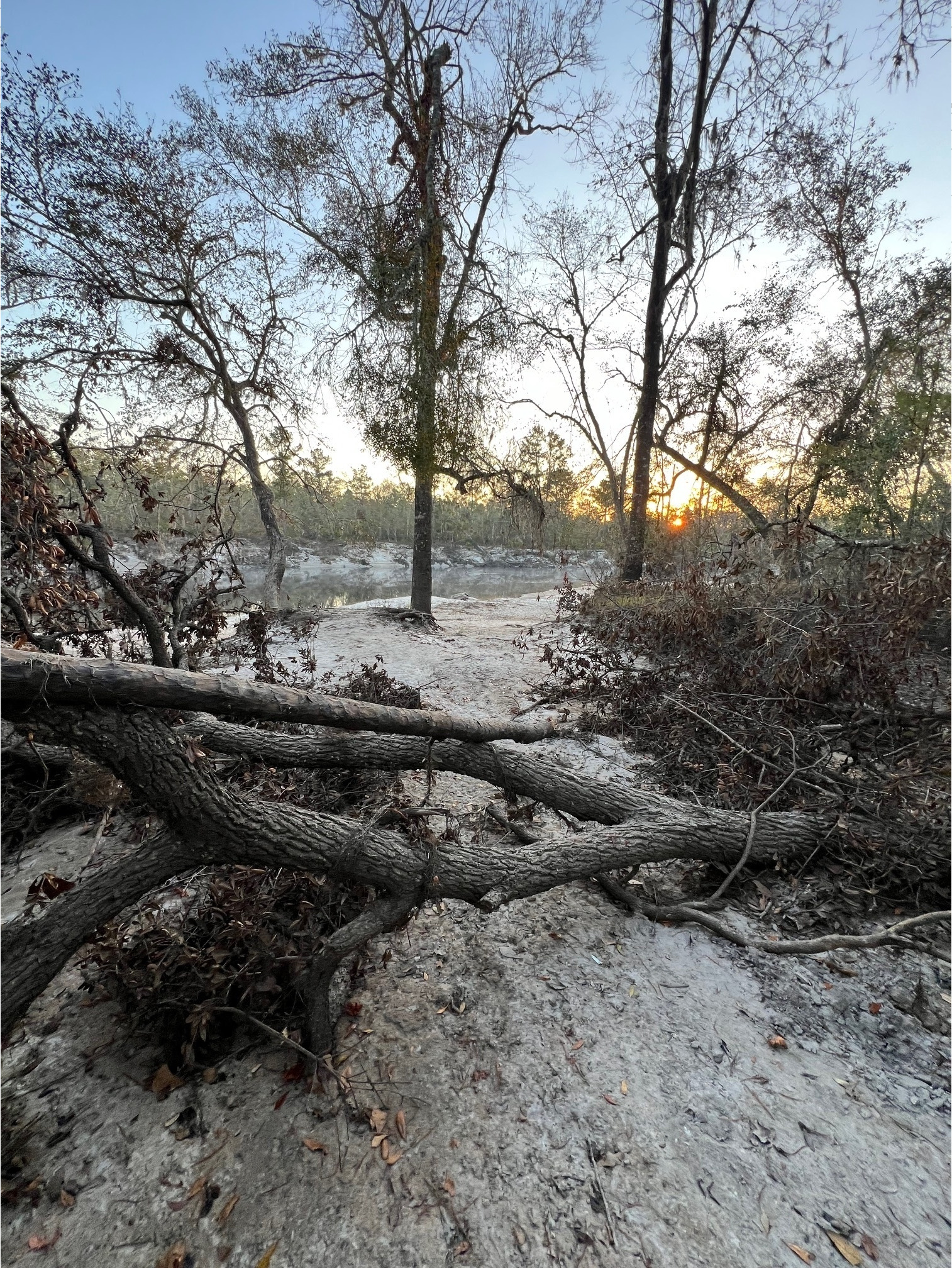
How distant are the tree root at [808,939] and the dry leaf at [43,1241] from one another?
264 centimetres

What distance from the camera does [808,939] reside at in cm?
274

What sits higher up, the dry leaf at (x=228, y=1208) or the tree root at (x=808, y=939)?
the tree root at (x=808, y=939)

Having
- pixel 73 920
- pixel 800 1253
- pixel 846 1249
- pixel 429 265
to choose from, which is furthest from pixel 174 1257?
pixel 429 265

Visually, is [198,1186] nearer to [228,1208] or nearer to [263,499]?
[228,1208]

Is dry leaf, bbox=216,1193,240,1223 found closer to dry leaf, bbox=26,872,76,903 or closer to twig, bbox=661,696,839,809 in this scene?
dry leaf, bbox=26,872,76,903

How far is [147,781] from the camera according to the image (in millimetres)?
1894

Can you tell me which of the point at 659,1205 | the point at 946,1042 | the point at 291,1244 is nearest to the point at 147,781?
the point at 291,1244

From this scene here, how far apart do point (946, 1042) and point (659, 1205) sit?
1.51 m

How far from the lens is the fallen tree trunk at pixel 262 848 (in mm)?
1814

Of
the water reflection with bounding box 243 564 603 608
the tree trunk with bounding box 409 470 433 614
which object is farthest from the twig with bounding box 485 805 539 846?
the water reflection with bounding box 243 564 603 608

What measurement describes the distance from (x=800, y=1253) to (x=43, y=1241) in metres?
2.24

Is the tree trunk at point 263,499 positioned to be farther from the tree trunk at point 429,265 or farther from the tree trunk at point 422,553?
the tree trunk at point 429,265

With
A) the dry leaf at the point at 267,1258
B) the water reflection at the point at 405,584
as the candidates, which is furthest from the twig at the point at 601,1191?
the water reflection at the point at 405,584

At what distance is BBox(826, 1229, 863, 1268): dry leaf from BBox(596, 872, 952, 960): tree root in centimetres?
113
